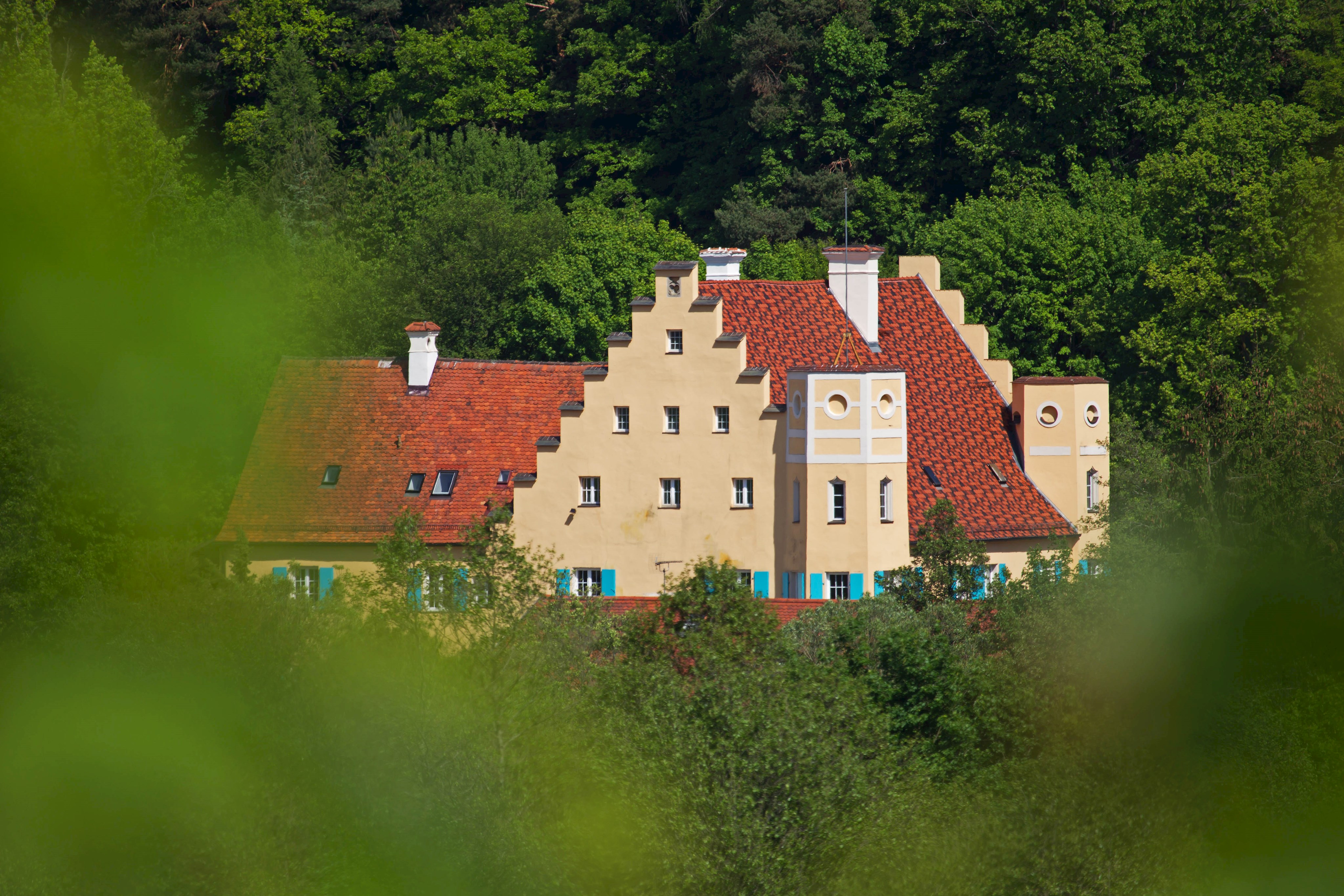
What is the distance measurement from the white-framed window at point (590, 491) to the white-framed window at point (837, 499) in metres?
6.67

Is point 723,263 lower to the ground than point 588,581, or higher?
higher

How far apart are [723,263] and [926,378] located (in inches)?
333

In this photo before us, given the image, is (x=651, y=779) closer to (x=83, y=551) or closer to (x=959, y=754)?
(x=959, y=754)

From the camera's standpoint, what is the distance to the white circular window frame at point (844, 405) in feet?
160

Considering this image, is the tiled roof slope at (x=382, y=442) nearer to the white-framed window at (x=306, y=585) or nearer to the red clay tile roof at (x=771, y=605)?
the white-framed window at (x=306, y=585)

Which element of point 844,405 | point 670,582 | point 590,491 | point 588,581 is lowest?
point 670,582

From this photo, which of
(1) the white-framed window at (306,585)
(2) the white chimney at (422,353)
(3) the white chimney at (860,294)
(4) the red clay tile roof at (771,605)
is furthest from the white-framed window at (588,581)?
(1) the white-framed window at (306,585)

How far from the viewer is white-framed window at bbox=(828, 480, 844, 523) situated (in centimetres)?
4875

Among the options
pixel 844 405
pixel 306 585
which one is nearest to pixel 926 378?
pixel 844 405

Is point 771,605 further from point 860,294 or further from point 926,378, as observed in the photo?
point 860,294

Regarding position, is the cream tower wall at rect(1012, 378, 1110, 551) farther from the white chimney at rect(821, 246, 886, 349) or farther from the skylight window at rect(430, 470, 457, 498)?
the skylight window at rect(430, 470, 457, 498)

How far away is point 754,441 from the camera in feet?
165

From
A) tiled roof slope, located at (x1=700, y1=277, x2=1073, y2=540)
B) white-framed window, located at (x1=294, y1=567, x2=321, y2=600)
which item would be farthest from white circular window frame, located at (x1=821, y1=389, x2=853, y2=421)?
white-framed window, located at (x1=294, y1=567, x2=321, y2=600)

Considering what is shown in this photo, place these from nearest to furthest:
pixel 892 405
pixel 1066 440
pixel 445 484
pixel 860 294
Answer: pixel 892 405 → pixel 445 484 → pixel 1066 440 → pixel 860 294
